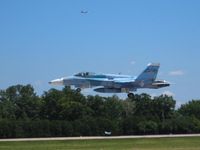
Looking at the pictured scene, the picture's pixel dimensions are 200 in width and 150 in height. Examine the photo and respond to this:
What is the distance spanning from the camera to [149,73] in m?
51.5

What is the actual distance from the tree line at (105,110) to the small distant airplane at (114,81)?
157 feet

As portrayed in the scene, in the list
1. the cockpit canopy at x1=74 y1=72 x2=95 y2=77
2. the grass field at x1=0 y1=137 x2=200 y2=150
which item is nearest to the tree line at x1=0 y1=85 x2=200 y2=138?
the grass field at x1=0 y1=137 x2=200 y2=150

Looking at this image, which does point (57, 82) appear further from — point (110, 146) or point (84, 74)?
point (110, 146)

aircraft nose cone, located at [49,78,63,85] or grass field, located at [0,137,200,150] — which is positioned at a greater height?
aircraft nose cone, located at [49,78,63,85]

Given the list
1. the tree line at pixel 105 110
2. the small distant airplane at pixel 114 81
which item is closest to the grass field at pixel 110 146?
the small distant airplane at pixel 114 81

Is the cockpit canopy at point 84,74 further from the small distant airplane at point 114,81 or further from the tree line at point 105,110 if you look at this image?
the tree line at point 105,110

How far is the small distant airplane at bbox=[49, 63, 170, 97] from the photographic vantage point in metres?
51.2

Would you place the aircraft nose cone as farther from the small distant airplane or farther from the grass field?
the grass field

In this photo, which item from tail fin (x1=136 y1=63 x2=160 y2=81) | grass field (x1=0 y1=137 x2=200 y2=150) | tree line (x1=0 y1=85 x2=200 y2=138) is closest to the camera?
tail fin (x1=136 y1=63 x2=160 y2=81)

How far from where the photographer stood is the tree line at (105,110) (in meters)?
108

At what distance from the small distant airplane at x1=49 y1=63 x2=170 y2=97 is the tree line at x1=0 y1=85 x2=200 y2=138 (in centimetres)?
4797

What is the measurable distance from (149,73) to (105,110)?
9534 cm

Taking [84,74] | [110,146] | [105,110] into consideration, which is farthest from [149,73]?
[105,110]

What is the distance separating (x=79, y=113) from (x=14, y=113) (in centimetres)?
1862
